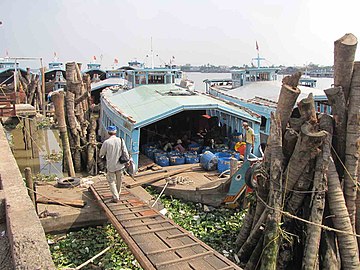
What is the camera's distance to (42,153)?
2250 centimetres

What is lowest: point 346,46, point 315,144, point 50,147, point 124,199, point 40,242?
point 50,147

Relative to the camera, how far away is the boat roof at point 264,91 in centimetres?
2278

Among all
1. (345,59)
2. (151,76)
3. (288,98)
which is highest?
(345,59)

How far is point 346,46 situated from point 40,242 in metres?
6.36

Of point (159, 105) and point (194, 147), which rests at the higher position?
point (159, 105)

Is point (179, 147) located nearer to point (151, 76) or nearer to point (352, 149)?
point (151, 76)

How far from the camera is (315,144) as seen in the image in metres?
6.78

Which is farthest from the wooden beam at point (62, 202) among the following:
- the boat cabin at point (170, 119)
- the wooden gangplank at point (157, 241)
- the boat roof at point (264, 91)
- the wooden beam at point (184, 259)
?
the boat roof at point (264, 91)

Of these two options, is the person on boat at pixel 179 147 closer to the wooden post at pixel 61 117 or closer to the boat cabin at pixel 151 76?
the wooden post at pixel 61 117

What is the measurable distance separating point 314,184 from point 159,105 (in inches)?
358

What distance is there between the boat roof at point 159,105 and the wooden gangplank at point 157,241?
207 inches

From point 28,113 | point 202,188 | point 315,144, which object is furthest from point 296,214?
point 28,113

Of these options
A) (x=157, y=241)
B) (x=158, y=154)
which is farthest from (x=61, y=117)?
(x=157, y=241)

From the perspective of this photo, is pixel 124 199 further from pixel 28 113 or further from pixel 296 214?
Result: pixel 28 113
